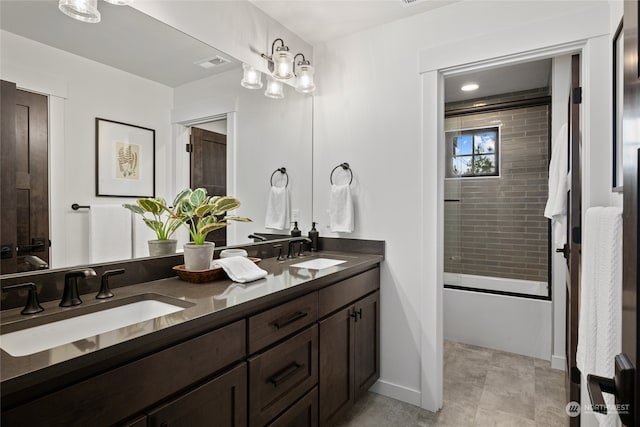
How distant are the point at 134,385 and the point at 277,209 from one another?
160 centimetres

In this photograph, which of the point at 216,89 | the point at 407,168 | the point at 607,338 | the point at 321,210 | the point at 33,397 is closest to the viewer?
the point at 33,397

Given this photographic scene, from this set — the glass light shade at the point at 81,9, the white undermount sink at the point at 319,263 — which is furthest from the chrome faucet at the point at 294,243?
the glass light shade at the point at 81,9

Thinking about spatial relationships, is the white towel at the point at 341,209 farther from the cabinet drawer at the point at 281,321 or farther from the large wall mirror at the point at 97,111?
the cabinet drawer at the point at 281,321

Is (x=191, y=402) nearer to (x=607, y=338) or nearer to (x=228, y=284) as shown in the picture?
(x=228, y=284)

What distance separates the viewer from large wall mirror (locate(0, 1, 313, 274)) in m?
1.17

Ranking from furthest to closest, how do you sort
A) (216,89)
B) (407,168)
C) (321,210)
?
(321,210) → (407,168) → (216,89)

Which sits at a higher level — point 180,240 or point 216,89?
point 216,89

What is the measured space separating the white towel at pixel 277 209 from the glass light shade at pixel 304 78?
27.8 inches

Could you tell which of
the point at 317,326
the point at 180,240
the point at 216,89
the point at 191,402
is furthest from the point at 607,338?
the point at 216,89

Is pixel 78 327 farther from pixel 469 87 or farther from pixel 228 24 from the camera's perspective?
pixel 469 87

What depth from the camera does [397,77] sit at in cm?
227

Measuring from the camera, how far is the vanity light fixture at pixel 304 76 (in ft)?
7.80

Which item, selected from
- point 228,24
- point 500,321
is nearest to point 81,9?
point 228,24

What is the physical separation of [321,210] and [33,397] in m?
1.98
